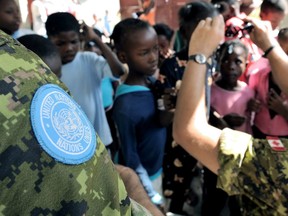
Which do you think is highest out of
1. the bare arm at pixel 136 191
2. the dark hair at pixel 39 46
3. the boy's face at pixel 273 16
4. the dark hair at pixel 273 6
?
the bare arm at pixel 136 191

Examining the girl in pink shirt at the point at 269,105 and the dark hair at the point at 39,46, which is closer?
the dark hair at the point at 39,46

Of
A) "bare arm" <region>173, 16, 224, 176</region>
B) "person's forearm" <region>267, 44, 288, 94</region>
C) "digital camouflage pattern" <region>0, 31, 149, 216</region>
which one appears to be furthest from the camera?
"person's forearm" <region>267, 44, 288, 94</region>

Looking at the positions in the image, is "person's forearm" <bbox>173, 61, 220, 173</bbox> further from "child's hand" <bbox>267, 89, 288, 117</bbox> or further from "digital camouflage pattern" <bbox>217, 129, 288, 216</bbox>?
"child's hand" <bbox>267, 89, 288, 117</bbox>

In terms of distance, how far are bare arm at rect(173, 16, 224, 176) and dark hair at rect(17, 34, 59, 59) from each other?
685 mm

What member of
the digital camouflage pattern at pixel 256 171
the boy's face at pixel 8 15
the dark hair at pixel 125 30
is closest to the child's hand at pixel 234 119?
the dark hair at pixel 125 30

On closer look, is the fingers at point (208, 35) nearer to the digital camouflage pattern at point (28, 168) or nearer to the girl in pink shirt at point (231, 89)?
the digital camouflage pattern at point (28, 168)

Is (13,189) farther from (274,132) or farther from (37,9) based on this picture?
(37,9)

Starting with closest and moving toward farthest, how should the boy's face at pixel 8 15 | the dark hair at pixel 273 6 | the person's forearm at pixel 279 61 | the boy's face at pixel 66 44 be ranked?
1. the person's forearm at pixel 279 61
2. the boy's face at pixel 66 44
3. the boy's face at pixel 8 15
4. the dark hair at pixel 273 6

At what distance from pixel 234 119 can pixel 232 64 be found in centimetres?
33

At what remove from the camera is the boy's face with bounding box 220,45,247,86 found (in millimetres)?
2033

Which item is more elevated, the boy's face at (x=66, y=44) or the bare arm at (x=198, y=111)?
the bare arm at (x=198, y=111)

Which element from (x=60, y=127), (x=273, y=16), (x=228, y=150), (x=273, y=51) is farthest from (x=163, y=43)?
(x=60, y=127)

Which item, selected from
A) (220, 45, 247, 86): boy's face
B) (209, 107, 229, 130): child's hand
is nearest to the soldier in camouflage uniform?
(209, 107, 229, 130): child's hand

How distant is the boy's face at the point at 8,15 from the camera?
1.97 meters
